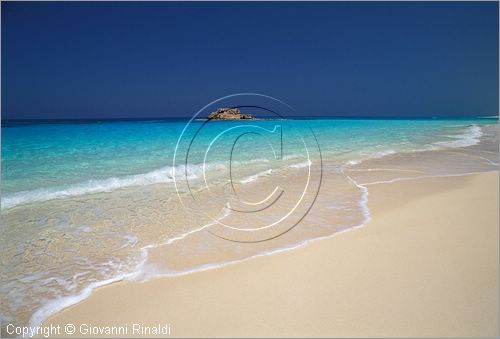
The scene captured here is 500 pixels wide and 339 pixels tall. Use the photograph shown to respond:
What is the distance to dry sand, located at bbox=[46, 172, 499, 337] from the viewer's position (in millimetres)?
2279

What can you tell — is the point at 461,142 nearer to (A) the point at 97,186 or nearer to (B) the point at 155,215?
(B) the point at 155,215

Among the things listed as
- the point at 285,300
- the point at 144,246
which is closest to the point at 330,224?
the point at 285,300

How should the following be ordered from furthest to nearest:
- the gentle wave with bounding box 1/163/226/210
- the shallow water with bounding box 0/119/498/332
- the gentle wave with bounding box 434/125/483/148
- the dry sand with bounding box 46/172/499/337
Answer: the gentle wave with bounding box 434/125/483/148 → the gentle wave with bounding box 1/163/226/210 → the shallow water with bounding box 0/119/498/332 → the dry sand with bounding box 46/172/499/337

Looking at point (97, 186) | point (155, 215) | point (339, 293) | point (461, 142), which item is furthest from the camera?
point (461, 142)

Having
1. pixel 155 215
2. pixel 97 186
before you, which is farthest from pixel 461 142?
pixel 97 186

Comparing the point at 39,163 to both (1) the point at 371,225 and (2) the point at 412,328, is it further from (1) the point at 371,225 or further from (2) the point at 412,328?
(2) the point at 412,328

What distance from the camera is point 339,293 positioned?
8.58ft

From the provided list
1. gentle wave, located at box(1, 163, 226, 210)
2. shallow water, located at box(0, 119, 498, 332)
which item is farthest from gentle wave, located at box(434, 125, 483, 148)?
gentle wave, located at box(1, 163, 226, 210)

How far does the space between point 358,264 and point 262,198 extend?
3064 mm

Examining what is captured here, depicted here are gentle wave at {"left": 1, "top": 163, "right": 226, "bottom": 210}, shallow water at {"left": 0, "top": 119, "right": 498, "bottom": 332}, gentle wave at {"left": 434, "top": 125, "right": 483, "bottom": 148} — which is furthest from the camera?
gentle wave at {"left": 434, "top": 125, "right": 483, "bottom": 148}

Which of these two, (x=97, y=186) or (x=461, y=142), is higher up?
(x=461, y=142)

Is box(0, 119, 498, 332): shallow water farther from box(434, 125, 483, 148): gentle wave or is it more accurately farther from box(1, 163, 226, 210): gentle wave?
box(434, 125, 483, 148): gentle wave

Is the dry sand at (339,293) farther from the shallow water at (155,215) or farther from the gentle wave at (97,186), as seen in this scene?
the gentle wave at (97,186)

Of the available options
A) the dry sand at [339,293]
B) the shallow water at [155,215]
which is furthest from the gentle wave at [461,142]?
the dry sand at [339,293]
